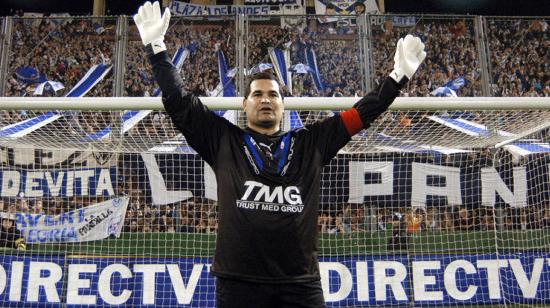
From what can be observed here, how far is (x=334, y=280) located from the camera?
273 inches

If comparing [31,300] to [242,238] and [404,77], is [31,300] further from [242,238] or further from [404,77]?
[404,77]

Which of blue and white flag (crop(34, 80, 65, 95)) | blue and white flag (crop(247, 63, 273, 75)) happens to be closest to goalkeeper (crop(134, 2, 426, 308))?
blue and white flag (crop(247, 63, 273, 75))

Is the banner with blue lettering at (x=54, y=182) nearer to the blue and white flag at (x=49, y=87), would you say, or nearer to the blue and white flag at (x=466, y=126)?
the blue and white flag at (x=466, y=126)

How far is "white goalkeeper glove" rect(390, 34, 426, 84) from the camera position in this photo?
2736 millimetres

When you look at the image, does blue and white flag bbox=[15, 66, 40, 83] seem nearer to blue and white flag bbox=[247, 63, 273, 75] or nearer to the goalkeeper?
blue and white flag bbox=[247, 63, 273, 75]

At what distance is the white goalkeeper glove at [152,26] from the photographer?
2617mm

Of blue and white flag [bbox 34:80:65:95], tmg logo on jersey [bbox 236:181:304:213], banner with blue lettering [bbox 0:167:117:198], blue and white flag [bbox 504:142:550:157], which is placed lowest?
tmg logo on jersey [bbox 236:181:304:213]

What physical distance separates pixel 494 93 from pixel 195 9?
985cm

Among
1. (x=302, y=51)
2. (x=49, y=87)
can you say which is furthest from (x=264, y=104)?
(x=49, y=87)

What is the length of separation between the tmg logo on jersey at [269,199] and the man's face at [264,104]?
35 cm

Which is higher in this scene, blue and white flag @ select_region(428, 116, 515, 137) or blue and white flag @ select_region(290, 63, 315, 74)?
blue and white flag @ select_region(290, 63, 315, 74)

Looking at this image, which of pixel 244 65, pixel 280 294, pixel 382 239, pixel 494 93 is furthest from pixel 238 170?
pixel 494 93

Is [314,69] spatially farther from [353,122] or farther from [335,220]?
[353,122]

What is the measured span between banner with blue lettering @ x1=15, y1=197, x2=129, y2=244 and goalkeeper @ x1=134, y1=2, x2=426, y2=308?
191 inches
